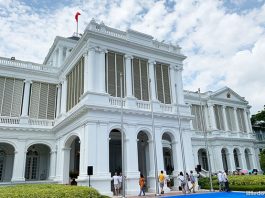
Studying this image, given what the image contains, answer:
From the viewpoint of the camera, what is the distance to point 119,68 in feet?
69.6

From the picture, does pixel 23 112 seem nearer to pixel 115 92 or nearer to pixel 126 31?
pixel 115 92

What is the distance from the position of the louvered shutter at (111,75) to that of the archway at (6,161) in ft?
41.6

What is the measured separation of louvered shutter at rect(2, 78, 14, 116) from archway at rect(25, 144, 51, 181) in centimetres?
457

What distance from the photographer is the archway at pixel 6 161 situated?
79.5 feet

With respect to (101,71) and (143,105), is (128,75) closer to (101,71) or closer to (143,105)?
(101,71)

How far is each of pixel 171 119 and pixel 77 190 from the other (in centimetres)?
1180

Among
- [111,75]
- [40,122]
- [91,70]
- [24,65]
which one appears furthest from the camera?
[24,65]

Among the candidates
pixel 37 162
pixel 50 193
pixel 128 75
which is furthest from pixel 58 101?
pixel 50 193

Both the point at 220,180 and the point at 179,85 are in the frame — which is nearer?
the point at 220,180

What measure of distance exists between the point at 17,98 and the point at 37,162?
6.98 meters

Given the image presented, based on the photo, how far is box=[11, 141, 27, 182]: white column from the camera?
74.8ft

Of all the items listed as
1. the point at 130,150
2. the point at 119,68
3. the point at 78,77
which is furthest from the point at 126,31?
the point at 130,150

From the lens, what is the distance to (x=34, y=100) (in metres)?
25.6

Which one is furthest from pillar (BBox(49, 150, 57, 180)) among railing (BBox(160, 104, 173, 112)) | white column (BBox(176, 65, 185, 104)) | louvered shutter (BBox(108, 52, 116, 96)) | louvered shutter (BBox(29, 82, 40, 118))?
white column (BBox(176, 65, 185, 104))
